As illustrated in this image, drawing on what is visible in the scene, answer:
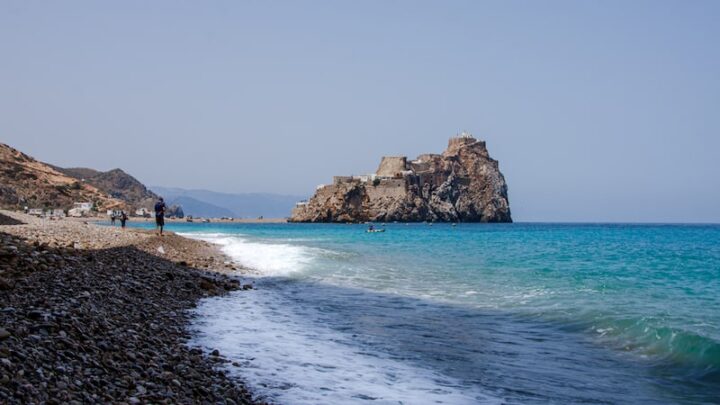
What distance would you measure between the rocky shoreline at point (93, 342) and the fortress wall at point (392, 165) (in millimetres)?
146244

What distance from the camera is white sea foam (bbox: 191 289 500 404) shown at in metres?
6.75

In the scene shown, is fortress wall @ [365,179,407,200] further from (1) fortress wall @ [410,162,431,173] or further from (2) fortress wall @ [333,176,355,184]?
(1) fortress wall @ [410,162,431,173]

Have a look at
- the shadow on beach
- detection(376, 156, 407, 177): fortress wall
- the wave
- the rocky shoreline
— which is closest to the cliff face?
detection(376, 156, 407, 177): fortress wall

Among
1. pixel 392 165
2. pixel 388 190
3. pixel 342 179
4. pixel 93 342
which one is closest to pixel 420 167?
pixel 392 165

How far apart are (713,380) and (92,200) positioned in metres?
130

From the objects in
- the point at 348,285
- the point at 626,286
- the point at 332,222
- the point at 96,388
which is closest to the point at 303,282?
the point at 348,285

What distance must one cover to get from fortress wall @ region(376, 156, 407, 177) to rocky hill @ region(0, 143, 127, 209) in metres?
74.9

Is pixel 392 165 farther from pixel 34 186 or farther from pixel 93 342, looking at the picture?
pixel 93 342

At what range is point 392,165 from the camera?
163 meters

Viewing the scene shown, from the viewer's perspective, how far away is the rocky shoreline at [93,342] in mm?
5055

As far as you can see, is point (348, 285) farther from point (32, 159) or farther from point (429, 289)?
point (32, 159)

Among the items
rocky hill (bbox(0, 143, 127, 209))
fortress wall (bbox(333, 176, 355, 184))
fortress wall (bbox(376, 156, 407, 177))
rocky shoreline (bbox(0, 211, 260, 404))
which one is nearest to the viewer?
rocky shoreline (bbox(0, 211, 260, 404))

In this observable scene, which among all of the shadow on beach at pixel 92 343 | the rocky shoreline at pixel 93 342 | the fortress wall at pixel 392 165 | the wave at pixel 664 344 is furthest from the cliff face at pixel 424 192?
the shadow on beach at pixel 92 343

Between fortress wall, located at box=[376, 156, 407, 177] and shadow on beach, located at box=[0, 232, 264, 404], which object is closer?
shadow on beach, located at box=[0, 232, 264, 404]
